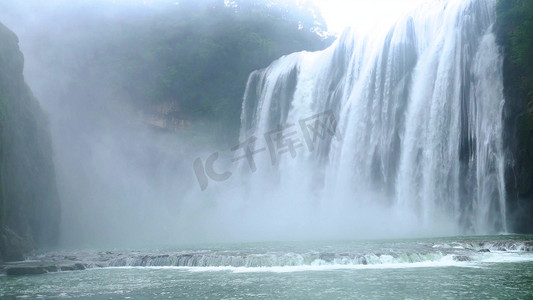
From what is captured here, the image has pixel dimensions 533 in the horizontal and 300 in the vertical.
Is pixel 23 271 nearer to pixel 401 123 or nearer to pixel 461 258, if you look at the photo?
pixel 461 258

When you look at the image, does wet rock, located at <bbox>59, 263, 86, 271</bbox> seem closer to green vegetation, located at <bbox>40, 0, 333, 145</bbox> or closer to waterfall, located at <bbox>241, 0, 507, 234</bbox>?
waterfall, located at <bbox>241, 0, 507, 234</bbox>

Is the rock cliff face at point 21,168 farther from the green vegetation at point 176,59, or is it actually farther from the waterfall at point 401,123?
the waterfall at point 401,123

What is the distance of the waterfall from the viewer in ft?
78.4

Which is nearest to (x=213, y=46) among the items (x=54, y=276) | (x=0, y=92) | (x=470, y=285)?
(x=0, y=92)

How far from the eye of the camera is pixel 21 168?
83.2 ft

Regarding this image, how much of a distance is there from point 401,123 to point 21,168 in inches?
666

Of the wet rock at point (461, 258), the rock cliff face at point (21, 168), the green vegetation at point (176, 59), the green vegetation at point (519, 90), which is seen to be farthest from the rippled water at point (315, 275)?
the green vegetation at point (176, 59)

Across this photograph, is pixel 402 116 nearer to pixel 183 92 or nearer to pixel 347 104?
pixel 347 104

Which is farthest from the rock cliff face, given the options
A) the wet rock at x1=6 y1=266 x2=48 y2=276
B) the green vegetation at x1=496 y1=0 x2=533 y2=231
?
the green vegetation at x1=496 y1=0 x2=533 y2=231

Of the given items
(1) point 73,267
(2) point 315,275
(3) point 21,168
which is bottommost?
(2) point 315,275

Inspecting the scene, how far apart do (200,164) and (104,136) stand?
21.6 ft

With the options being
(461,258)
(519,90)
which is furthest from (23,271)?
(519,90)

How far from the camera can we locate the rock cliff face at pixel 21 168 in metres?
21.5

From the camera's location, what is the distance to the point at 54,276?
1630 cm
